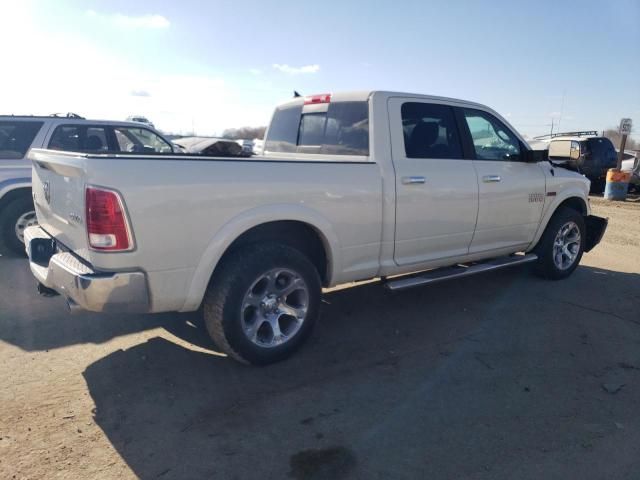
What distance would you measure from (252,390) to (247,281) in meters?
0.73

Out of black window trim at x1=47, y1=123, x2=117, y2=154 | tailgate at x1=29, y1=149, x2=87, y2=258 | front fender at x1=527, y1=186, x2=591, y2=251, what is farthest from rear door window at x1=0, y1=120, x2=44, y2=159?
front fender at x1=527, y1=186, x2=591, y2=251

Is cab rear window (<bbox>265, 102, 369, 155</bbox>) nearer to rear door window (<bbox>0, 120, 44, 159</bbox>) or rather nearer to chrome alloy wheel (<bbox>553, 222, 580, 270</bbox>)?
chrome alloy wheel (<bbox>553, 222, 580, 270</bbox>)

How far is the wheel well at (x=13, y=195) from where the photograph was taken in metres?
5.97

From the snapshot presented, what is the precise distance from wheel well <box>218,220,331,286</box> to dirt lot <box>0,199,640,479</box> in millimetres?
683

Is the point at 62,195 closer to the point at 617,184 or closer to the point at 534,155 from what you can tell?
the point at 534,155

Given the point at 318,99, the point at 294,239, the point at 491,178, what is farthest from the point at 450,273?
the point at 318,99

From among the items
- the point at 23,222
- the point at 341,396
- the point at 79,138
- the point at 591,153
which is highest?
the point at 591,153

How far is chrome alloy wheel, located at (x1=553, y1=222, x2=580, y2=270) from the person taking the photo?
5.65 metres

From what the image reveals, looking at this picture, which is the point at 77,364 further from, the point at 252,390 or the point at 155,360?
the point at 252,390

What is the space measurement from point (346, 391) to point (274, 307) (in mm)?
796

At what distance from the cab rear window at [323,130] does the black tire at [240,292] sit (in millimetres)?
1210

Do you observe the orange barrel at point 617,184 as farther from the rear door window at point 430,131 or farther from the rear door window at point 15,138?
the rear door window at point 15,138

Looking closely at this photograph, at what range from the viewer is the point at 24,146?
20.0 feet

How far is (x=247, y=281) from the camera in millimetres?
3229
